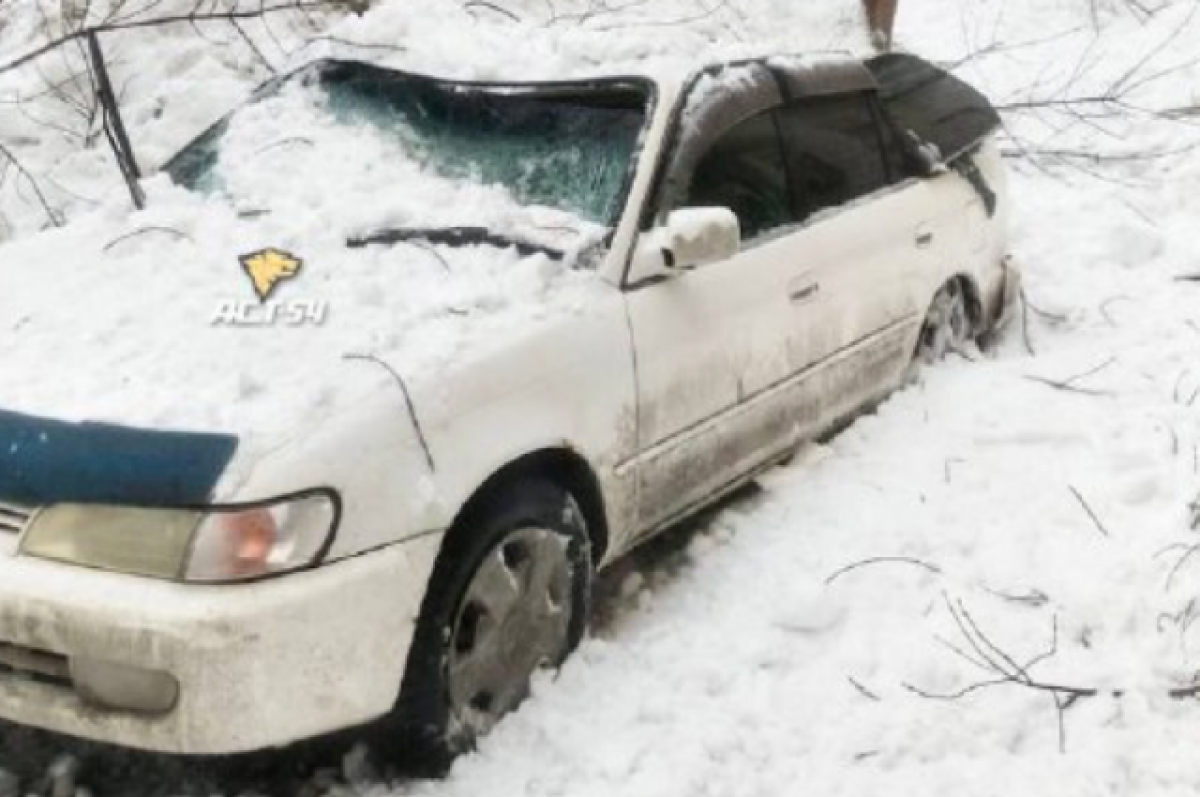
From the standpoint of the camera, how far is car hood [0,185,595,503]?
3.35m

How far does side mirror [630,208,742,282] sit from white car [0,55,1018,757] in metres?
0.01

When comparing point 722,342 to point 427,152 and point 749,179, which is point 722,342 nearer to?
point 749,179

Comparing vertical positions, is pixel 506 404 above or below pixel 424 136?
below

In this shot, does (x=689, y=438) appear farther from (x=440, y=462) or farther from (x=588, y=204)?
(x=440, y=462)

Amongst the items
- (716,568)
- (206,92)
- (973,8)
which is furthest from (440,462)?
(973,8)

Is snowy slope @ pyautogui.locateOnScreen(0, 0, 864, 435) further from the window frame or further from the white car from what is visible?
the window frame

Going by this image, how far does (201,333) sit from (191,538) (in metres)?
0.74

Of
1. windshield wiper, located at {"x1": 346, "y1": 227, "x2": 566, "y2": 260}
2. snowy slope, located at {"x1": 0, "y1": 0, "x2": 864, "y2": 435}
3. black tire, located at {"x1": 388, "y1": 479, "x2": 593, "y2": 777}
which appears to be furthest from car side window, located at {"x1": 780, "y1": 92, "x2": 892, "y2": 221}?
black tire, located at {"x1": 388, "y1": 479, "x2": 593, "y2": 777}

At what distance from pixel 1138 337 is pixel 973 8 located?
765 centimetres

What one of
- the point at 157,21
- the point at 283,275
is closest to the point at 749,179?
the point at 283,275

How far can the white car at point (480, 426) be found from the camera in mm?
3236

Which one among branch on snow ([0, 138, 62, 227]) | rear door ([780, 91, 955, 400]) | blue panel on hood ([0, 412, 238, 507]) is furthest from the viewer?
branch on snow ([0, 138, 62, 227])

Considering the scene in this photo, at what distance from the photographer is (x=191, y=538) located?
10.6 ft

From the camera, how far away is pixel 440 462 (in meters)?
3.55
